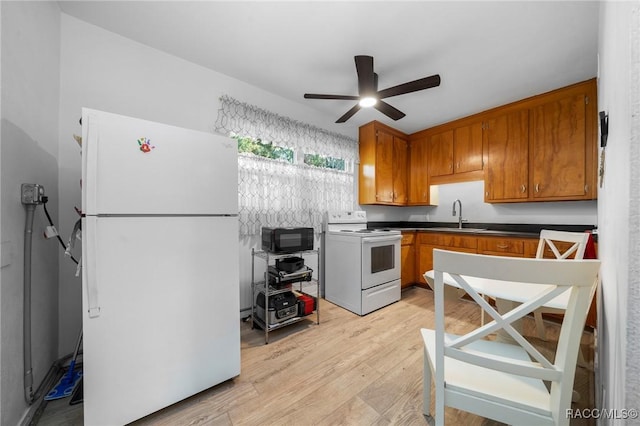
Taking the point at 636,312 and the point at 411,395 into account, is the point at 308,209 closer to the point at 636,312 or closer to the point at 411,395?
the point at 411,395

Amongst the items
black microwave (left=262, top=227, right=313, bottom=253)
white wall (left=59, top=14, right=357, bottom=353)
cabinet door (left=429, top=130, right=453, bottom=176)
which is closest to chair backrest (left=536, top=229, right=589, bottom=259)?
cabinet door (left=429, top=130, right=453, bottom=176)

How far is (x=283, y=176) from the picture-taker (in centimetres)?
263

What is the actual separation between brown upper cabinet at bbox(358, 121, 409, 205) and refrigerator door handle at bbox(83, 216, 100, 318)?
288 centimetres

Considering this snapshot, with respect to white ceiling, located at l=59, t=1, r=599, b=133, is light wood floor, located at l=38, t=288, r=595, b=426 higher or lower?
lower

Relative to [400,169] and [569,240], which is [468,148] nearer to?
[400,169]

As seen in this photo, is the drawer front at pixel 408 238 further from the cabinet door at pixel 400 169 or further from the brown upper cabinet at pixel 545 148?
the brown upper cabinet at pixel 545 148

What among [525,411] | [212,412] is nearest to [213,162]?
[212,412]

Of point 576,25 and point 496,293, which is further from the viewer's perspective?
point 576,25

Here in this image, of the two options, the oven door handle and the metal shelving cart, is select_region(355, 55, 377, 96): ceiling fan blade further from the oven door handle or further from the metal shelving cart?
the metal shelving cart

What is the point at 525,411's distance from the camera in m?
0.78

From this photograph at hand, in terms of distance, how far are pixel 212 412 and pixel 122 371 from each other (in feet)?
1.76

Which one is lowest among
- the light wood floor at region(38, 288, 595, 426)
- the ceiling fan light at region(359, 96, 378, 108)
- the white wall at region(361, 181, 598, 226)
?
the light wood floor at region(38, 288, 595, 426)

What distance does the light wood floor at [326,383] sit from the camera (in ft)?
4.11

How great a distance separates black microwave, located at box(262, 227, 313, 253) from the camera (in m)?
2.12
